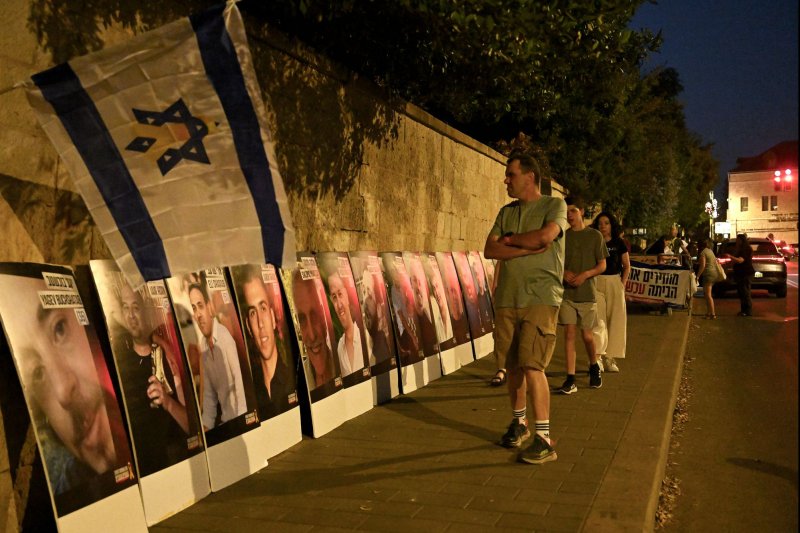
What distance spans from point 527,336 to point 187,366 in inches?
89.5

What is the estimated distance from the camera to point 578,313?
813 centimetres

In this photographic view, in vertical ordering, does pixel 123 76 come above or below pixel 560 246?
above

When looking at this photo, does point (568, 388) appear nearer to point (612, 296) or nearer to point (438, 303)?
point (438, 303)

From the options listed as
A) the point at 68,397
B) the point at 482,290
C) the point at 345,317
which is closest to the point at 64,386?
the point at 68,397

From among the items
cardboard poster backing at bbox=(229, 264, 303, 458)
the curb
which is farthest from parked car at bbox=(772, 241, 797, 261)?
cardboard poster backing at bbox=(229, 264, 303, 458)

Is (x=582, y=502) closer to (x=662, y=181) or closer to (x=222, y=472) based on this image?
(x=222, y=472)

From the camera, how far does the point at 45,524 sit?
4023mm

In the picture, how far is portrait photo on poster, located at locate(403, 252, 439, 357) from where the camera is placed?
8461 millimetres

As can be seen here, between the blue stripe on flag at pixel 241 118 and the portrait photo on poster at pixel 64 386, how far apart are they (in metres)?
0.99

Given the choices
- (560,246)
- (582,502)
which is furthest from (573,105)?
(582,502)

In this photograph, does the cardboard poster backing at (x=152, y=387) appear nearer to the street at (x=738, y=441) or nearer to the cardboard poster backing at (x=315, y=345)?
the cardboard poster backing at (x=315, y=345)

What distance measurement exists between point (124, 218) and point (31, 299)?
0.56 m

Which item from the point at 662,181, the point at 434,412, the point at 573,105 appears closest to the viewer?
the point at 434,412

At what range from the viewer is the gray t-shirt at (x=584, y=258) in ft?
26.7
